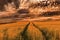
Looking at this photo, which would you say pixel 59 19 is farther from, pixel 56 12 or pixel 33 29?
pixel 33 29

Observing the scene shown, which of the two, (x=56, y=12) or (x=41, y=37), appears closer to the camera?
(x=41, y=37)

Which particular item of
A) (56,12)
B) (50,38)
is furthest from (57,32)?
(56,12)

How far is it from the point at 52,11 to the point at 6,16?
330mm

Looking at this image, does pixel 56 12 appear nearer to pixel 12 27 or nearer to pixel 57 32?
pixel 57 32

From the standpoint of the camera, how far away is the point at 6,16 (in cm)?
107

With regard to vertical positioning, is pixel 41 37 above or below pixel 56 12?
below

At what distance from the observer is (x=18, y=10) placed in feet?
3.56

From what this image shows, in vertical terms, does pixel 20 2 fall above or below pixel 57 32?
above

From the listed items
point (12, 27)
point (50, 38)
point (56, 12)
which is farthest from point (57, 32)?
point (12, 27)

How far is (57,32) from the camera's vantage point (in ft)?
3.18

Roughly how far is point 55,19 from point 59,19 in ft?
0.09

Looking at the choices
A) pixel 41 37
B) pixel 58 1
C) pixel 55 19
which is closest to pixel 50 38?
pixel 41 37

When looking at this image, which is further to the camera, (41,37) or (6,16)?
(6,16)

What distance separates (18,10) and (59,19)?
0.98 ft
